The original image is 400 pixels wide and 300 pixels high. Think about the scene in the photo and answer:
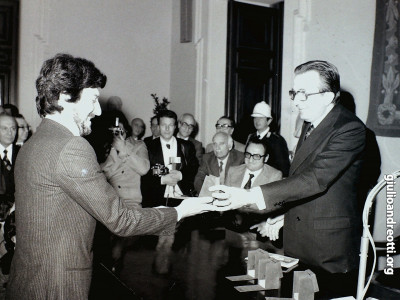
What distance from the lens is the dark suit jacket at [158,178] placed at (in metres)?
4.67

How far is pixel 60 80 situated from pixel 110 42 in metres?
6.48

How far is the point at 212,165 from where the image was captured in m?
4.91

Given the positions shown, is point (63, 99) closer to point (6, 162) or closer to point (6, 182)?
point (6, 182)

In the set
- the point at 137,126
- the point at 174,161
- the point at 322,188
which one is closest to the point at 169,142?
the point at 174,161

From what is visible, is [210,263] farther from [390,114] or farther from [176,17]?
[176,17]

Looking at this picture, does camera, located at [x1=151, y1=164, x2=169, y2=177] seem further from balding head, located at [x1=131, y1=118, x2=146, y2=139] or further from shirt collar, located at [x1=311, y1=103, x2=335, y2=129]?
balding head, located at [x1=131, y1=118, x2=146, y2=139]

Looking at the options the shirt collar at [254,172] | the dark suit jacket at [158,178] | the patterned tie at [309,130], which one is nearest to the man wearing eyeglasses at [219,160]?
the dark suit jacket at [158,178]

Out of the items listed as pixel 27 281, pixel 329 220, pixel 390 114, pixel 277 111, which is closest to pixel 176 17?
pixel 277 111

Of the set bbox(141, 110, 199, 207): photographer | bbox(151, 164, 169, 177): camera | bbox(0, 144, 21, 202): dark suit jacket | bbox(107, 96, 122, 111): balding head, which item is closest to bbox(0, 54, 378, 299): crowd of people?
bbox(0, 144, 21, 202): dark suit jacket

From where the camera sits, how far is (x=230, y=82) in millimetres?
7328

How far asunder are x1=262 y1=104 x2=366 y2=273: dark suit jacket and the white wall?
5.70 meters

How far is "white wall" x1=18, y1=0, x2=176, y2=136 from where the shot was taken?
6980 millimetres

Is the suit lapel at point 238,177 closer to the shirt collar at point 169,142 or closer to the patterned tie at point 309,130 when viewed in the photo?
the shirt collar at point 169,142

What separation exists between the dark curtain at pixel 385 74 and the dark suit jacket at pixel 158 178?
206 centimetres
